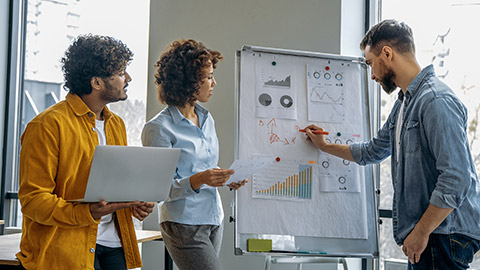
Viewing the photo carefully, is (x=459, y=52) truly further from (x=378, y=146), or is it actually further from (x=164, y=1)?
(x=164, y=1)

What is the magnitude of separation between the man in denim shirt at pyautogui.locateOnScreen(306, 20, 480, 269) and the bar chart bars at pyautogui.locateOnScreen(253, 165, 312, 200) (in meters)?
0.48

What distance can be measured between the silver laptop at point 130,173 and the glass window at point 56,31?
2.25 metres

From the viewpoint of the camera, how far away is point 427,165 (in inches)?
79.2

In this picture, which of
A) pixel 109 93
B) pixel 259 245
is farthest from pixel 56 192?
pixel 259 245

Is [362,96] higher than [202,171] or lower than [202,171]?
higher

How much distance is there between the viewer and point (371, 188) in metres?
2.67

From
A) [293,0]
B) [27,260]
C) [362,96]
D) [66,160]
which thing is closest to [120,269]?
[27,260]

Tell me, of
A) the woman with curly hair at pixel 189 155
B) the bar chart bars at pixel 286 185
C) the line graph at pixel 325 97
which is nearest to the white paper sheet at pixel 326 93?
the line graph at pixel 325 97

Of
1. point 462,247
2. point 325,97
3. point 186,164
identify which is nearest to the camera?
point 462,247

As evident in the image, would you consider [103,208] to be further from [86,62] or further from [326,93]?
[326,93]

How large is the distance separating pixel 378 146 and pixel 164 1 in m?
1.93

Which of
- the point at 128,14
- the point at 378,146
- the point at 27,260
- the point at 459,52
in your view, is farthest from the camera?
the point at 128,14

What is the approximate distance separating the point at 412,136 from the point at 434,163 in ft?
0.44

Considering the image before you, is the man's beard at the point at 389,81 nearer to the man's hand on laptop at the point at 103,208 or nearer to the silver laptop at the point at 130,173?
the silver laptop at the point at 130,173
